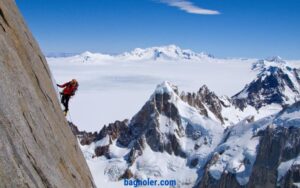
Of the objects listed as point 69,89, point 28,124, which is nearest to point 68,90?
point 69,89

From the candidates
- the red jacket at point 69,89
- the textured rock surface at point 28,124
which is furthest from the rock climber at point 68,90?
the textured rock surface at point 28,124

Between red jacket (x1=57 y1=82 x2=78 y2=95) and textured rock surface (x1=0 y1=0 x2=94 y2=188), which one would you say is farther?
red jacket (x1=57 y1=82 x2=78 y2=95)

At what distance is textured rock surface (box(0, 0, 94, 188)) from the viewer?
46.1ft

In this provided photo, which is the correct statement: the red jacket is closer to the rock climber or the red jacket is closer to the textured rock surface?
the rock climber

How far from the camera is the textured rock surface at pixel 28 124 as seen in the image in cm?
1405

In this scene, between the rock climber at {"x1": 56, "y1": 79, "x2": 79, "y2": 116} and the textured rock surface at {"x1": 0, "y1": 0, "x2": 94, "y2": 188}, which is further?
the rock climber at {"x1": 56, "y1": 79, "x2": 79, "y2": 116}

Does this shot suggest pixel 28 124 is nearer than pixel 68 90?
Yes

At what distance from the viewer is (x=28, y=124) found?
15977 mm

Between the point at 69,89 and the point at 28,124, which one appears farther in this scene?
the point at 69,89

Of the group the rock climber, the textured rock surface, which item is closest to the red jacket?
the rock climber

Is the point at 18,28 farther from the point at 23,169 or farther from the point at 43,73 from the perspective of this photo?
the point at 23,169

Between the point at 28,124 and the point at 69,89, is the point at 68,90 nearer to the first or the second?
the point at 69,89

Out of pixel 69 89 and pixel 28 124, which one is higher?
pixel 69 89

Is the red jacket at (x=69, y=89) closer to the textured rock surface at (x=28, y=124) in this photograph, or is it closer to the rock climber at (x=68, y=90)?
the rock climber at (x=68, y=90)
